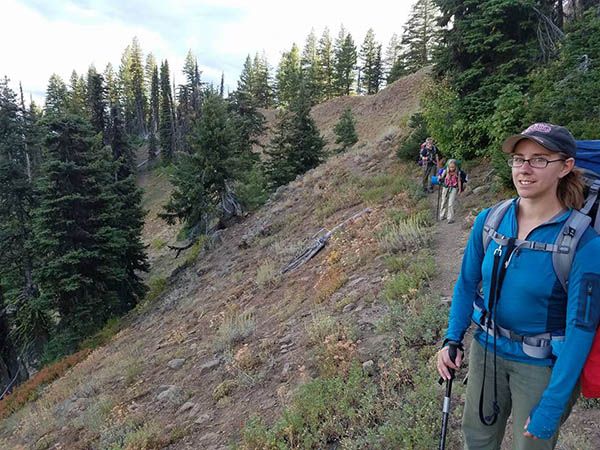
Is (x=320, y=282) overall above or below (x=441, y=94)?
below

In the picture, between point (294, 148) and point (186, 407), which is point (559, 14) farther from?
point (294, 148)

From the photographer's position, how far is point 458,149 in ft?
38.2

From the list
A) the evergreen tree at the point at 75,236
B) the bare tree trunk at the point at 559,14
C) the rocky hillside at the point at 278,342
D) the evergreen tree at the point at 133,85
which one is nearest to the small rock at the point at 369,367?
the rocky hillside at the point at 278,342

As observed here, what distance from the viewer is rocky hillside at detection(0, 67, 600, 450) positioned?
15.2ft

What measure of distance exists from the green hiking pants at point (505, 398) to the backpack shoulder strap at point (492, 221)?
0.68 metres

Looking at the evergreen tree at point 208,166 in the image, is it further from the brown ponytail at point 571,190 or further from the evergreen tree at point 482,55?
the brown ponytail at point 571,190

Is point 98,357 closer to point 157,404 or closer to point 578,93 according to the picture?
point 157,404

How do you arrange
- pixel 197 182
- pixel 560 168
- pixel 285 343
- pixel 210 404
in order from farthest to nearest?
pixel 197 182, pixel 285 343, pixel 210 404, pixel 560 168

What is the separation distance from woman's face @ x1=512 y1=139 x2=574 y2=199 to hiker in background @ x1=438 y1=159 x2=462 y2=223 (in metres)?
7.14

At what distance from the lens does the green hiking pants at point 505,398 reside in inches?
81.2

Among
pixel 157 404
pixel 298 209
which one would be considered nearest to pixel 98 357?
pixel 157 404

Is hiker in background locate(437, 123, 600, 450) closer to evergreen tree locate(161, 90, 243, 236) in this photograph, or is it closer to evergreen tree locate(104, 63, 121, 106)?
evergreen tree locate(161, 90, 243, 236)

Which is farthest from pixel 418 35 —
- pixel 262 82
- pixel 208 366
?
pixel 208 366

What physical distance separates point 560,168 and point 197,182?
1819 cm
